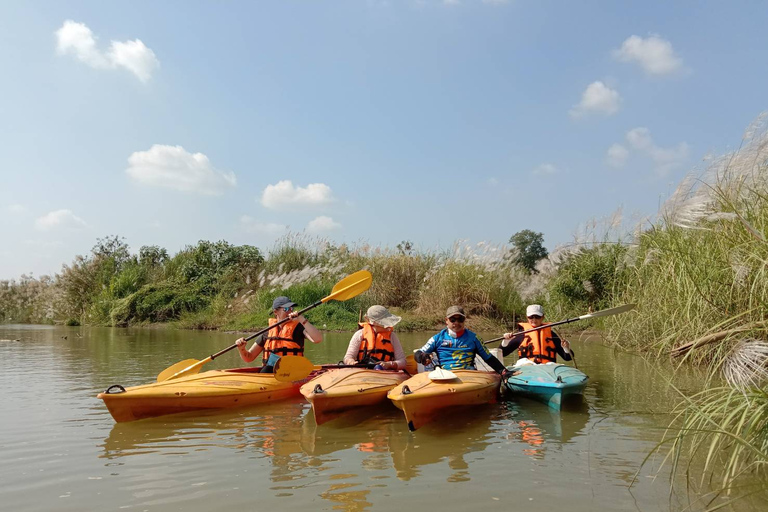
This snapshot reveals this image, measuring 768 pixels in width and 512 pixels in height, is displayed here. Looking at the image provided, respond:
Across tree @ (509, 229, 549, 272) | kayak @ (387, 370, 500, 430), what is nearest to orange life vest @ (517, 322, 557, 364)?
kayak @ (387, 370, 500, 430)

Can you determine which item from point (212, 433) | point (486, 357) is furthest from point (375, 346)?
point (212, 433)

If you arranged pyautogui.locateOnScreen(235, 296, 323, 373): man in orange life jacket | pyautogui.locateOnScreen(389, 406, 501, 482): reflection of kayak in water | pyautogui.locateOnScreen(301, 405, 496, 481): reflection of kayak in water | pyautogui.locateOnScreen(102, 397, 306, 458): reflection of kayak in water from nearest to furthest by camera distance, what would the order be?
pyautogui.locateOnScreen(389, 406, 501, 482): reflection of kayak in water, pyautogui.locateOnScreen(301, 405, 496, 481): reflection of kayak in water, pyautogui.locateOnScreen(102, 397, 306, 458): reflection of kayak in water, pyautogui.locateOnScreen(235, 296, 323, 373): man in orange life jacket

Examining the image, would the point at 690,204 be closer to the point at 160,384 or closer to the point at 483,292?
the point at 160,384

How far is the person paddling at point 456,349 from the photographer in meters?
5.78

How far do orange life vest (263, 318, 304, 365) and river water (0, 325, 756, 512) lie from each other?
24.1 inches

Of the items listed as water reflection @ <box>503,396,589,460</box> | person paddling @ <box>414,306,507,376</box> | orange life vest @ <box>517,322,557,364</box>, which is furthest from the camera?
orange life vest @ <box>517,322,557,364</box>

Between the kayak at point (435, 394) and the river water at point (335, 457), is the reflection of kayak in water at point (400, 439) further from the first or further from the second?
the kayak at point (435, 394)

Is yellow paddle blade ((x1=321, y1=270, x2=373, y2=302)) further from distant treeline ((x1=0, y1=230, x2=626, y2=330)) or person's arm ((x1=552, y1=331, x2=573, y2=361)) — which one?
distant treeline ((x1=0, y1=230, x2=626, y2=330))

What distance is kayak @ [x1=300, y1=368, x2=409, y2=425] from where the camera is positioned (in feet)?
15.9

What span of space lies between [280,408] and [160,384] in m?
1.13

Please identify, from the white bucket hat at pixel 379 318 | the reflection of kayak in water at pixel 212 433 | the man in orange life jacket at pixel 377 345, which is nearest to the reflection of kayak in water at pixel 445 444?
the reflection of kayak in water at pixel 212 433

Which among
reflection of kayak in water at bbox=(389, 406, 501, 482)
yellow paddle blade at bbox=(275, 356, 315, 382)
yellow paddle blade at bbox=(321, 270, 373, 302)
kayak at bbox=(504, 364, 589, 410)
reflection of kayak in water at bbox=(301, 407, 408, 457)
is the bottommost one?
reflection of kayak in water at bbox=(389, 406, 501, 482)

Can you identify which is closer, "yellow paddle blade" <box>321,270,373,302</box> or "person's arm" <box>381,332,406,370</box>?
"person's arm" <box>381,332,406,370</box>

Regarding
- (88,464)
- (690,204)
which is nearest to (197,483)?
(88,464)
